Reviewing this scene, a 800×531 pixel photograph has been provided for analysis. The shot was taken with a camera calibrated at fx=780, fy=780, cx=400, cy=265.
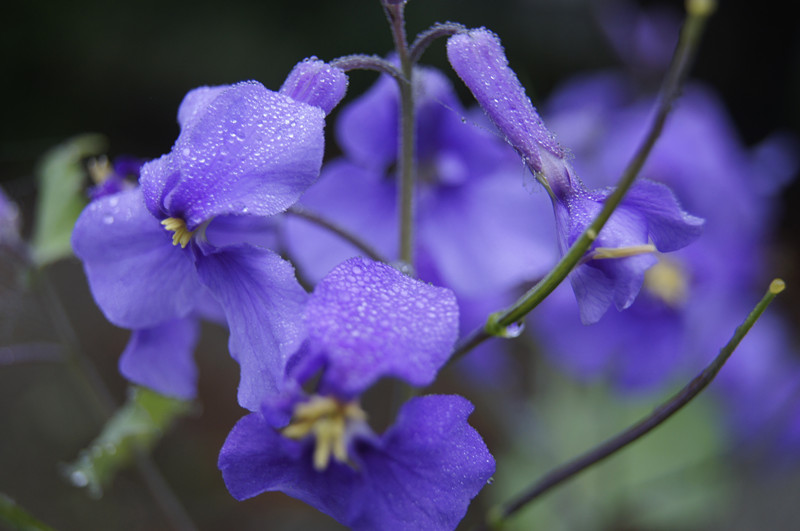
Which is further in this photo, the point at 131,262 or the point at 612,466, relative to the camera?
the point at 612,466

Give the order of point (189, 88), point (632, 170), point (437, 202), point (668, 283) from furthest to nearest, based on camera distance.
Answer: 1. point (189, 88)
2. point (668, 283)
3. point (437, 202)
4. point (632, 170)

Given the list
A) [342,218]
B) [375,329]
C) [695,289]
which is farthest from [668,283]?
[375,329]

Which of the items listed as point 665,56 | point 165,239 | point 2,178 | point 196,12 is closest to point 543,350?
point 665,56

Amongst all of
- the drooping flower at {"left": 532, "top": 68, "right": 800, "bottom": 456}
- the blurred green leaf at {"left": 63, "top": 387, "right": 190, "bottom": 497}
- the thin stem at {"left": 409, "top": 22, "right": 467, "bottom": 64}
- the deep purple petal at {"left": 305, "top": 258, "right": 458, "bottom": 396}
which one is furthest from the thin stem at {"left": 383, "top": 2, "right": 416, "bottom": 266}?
the drooping flower at {"left": 532, "top": 68, "right": 800, "bottom": 456}

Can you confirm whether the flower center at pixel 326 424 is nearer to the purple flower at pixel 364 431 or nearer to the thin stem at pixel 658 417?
the purple flower at pixel 364 431

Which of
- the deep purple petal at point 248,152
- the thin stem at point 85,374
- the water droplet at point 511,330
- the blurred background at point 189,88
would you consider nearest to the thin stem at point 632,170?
the water droplet at point 511,330

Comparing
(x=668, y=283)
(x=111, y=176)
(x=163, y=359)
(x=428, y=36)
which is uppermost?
(x=428, y=36)

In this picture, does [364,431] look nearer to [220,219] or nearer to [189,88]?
[220,219]
